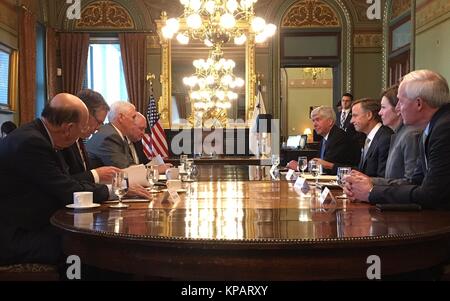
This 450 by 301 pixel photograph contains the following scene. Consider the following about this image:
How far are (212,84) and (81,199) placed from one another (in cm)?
696

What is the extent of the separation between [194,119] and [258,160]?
2.57 m

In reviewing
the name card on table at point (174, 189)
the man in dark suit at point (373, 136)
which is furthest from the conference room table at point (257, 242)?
the man in dark suit at point (373, 136)

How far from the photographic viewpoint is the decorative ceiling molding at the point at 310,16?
1038 centimetres

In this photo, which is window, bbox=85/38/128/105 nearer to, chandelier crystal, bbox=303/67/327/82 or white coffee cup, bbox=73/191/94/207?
chandelier crystal, bbox=303/67/327/82

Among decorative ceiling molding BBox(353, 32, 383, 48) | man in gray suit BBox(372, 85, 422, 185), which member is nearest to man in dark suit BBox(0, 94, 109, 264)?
man in gray suit BBox(372, 85, 422, 185)

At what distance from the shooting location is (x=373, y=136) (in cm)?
399

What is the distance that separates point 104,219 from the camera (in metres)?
2.19

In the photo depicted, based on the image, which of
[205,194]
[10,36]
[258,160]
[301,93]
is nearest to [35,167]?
[205,194]

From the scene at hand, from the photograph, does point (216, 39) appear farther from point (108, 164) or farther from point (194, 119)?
point (194, 119)

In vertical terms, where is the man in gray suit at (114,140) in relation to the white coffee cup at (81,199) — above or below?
above

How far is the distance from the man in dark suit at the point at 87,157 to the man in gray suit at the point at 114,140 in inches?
3.9

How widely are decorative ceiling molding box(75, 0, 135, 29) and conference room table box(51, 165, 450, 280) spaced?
8.54 metres

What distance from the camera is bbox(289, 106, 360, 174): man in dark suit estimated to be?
17.1 ft

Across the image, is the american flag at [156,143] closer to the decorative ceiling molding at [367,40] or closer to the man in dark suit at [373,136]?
the man in dark suit at [373,136]
